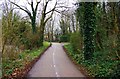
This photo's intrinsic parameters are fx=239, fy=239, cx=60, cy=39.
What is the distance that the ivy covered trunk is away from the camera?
60.9 ft

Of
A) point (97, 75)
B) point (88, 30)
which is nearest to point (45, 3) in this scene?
point (88, 30)

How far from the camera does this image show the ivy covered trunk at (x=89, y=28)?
18.6m

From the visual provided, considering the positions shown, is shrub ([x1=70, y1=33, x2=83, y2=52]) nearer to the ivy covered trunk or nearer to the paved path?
the paved path

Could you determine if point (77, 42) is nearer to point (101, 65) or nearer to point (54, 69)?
point (54, 69)

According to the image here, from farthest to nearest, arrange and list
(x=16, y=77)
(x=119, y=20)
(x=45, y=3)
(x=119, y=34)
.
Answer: (x=45, y=3) < (x=119, y=20) < (x=119, y=34) < (x=16, y=77)

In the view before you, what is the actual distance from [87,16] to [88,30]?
109 cm

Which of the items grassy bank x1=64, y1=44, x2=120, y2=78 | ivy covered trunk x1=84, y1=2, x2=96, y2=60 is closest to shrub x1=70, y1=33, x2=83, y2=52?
grassy bank x1=64, y1=44, x2=120, y2=78

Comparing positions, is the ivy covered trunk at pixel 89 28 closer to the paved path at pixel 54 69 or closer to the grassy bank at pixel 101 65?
the grassy bank at pixel 101 65

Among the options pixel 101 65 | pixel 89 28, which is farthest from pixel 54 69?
pixel 89 28

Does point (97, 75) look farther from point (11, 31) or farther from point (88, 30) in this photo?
point (11, 31)

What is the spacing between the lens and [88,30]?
18.7m

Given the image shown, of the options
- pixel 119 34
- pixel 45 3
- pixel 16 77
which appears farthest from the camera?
pixel 45 3

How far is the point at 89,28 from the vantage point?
61.0 feet

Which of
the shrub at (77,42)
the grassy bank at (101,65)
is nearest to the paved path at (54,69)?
the grassy bank at (101,65)
